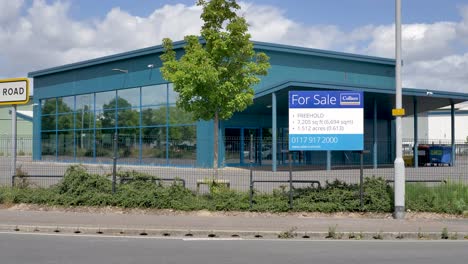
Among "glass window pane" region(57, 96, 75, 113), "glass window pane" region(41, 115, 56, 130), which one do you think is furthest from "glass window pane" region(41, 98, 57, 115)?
"glass window pane" region(57, 96, 75, 113)

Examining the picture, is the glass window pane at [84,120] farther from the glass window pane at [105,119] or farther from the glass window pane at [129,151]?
the glass window pane at [129,151]

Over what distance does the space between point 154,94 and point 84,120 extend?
8.33 metres

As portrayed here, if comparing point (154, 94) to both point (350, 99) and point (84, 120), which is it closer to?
point (84, 120)

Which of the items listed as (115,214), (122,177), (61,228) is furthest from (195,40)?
(61,228)

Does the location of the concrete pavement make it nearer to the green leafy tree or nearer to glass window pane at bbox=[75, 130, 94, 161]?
the green leafy tree

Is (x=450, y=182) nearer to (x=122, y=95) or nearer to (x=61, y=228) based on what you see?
(x=61, y=228)

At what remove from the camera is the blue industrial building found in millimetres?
30859

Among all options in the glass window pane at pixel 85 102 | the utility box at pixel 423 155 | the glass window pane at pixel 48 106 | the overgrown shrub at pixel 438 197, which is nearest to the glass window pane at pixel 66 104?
the glass window pane at pixel 48 106

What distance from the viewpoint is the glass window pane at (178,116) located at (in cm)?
3427

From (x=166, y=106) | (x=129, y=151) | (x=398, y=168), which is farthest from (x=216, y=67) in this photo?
(x=166, y=106)

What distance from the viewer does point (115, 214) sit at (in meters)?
15.0

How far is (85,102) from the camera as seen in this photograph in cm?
4206

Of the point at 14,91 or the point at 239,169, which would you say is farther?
the point at 239,169

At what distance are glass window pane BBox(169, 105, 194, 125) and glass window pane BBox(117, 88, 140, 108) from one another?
3531 millimetres
